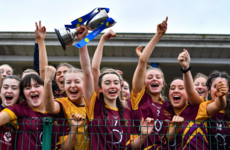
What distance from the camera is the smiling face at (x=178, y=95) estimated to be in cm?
337

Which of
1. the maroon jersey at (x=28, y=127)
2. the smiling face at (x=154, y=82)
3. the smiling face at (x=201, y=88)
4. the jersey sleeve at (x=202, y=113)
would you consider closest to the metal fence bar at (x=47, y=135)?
the maroon jersey at (x=28, y=127)

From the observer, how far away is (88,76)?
9.68ft

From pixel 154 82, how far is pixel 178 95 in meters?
0.35

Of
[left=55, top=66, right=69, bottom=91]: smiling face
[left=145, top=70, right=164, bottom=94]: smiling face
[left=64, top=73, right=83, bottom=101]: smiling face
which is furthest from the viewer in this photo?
[left=55, top=66, right=69, bottom=91]: smiling face

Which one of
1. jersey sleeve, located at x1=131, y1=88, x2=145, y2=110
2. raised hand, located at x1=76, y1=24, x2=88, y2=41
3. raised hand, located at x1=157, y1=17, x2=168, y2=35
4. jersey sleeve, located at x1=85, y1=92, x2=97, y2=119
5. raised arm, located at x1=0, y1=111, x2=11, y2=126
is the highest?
raised hand, located at x1=157, y1=17, x2=168, y2=35

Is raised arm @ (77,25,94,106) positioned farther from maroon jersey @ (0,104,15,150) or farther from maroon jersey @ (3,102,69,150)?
maroon jersey @ (0,104,15,150)

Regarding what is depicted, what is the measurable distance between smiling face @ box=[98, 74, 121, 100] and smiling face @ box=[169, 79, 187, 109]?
73 cm

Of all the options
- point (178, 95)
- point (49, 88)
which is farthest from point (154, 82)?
point (49, 88)

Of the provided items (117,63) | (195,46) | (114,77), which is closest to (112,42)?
(117,63)

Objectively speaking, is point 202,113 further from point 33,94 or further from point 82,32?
point 33,94

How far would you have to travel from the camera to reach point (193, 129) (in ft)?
9.82

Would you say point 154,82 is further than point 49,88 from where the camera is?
Yes

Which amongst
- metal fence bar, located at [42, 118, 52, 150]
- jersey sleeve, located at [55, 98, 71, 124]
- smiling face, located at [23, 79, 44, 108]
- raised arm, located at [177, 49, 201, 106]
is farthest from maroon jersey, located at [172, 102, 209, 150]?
smiling face, located at [23, 79, 44, 108]

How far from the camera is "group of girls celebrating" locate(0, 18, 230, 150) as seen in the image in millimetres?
2828
